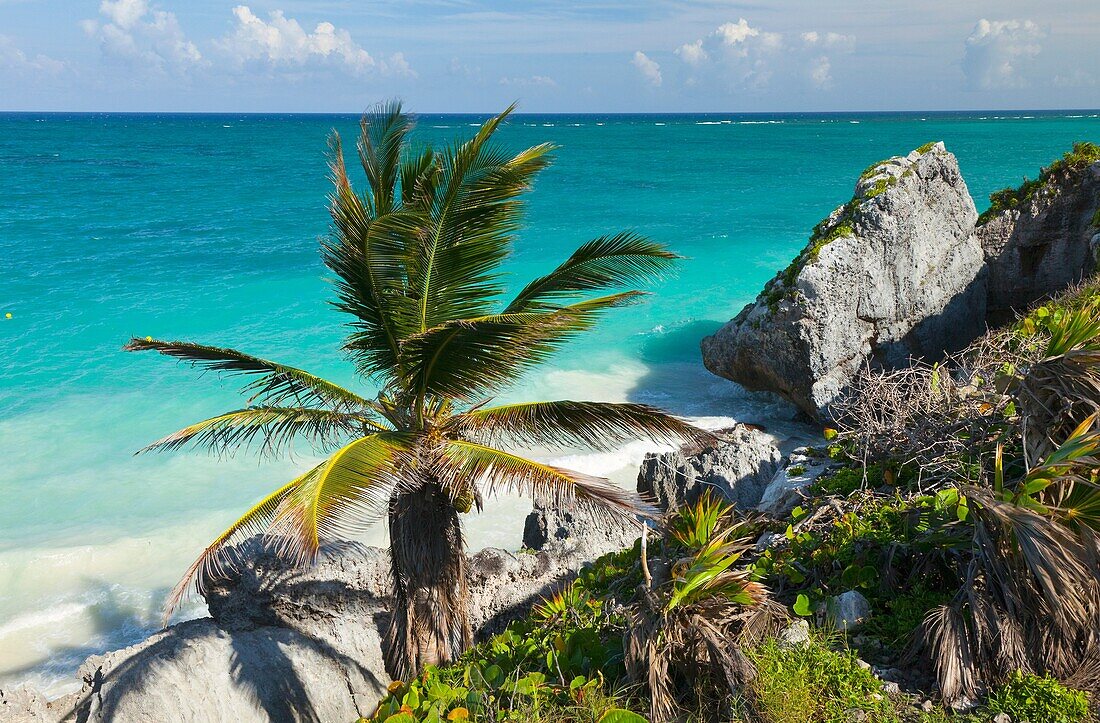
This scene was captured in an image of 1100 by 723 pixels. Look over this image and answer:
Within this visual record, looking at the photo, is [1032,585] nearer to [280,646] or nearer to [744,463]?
[744,463]

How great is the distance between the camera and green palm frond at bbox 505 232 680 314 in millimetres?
7234

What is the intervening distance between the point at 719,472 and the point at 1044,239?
973cm

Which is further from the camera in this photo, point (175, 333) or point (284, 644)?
point (175, 333)

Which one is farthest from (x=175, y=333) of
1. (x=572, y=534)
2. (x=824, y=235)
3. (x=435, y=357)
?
(x=435, y=357)

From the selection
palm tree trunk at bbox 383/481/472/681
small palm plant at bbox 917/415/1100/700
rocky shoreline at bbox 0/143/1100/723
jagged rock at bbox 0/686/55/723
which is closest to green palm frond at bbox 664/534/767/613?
rocky shoreline at bbox 0/143/1100/723

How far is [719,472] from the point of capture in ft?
39.2

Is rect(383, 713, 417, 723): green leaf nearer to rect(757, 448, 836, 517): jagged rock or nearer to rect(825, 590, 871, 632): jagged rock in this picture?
rect(825, 590, 871, 632): jagged rock

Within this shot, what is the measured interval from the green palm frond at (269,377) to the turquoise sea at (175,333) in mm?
2544

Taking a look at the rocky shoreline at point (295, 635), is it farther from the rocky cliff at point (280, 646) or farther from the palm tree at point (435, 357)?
the palm tree at point (435, 357)

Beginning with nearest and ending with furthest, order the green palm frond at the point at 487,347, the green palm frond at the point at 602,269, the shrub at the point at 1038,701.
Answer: the shrub at the point at 1038,701 < the green palm frond at the point at 487,347 < the green palm frond at the point at 602,269

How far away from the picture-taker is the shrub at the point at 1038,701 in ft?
17.1

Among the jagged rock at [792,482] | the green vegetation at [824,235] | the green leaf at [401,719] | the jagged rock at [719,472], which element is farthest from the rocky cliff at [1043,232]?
the green leaf at [401,719]

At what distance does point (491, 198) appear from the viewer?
735 cm

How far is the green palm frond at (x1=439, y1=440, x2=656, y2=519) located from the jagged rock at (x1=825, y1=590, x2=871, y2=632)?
1558 mm
